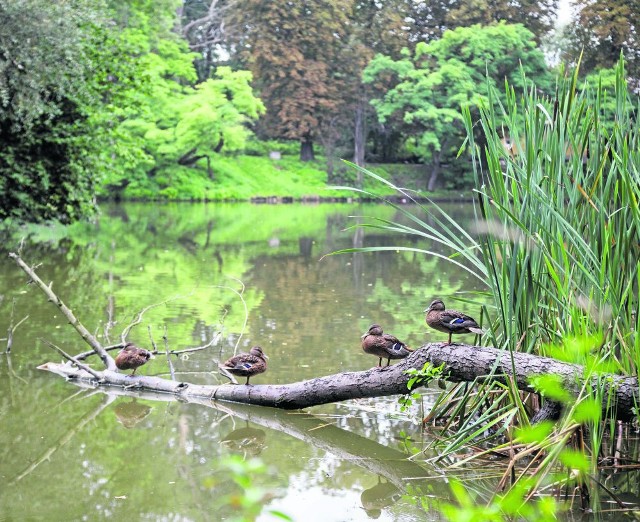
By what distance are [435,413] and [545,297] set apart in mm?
919

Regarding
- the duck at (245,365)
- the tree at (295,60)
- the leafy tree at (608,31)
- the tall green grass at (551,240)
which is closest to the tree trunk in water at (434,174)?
the tree at (295,60)

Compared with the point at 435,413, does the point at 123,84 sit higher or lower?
higher

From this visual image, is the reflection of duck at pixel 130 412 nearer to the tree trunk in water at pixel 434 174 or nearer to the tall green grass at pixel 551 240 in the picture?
the tall green grass at pixel 551 240

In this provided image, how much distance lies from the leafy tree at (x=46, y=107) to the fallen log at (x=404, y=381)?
5705 mm

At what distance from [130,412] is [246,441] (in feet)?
2.77

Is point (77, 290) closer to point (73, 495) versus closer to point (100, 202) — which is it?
point (73, 495)

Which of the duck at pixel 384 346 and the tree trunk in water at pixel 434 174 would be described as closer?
the duck at pixel 384 346

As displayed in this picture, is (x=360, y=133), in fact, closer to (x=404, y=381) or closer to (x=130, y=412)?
(x=130, y=412)

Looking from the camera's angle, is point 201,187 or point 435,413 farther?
point 201,187

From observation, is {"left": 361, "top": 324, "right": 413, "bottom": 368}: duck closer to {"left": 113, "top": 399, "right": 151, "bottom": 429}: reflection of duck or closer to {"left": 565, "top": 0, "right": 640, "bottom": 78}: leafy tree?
{"left": 113, "top": 399, "right": 151, "bottom": 429}: reflection of duck

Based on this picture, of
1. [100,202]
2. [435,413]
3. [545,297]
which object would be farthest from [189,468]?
[100,202]

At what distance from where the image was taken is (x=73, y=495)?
3.23 meters

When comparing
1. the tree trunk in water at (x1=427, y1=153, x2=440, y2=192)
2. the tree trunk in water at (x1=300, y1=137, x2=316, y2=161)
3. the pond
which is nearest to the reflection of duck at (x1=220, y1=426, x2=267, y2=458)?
the pond

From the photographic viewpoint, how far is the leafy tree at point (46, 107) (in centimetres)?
969
